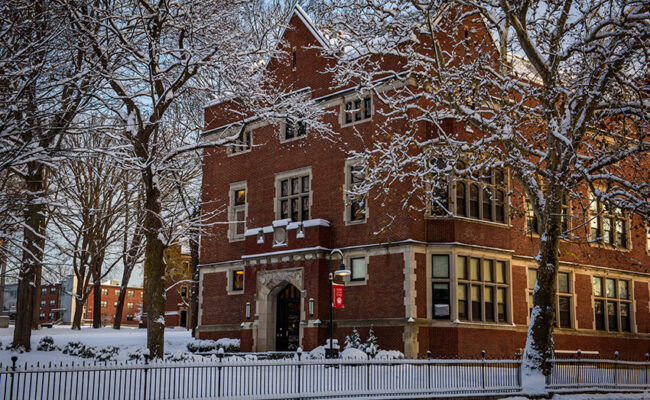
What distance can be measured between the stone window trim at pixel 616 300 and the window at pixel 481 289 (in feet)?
21.6

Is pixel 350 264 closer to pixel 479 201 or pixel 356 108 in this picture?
pixel 479 201

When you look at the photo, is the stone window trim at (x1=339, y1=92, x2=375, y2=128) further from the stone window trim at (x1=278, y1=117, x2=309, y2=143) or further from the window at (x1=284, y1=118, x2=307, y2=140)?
the window at (x1=284, y1=118, x2=307, y2=140)

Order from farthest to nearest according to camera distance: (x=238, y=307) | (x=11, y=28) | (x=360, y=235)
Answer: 1. (x=238, y=307)
2. (x=360, y=235)
3. (x=11, y=28)

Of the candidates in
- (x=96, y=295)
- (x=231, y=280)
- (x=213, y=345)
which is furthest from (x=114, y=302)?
(x=213, y=345)

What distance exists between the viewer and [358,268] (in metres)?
27.4

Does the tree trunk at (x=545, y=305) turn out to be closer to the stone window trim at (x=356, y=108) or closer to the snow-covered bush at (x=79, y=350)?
the stone window trim at (x=356, y=108)

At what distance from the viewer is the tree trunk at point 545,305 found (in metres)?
19.2

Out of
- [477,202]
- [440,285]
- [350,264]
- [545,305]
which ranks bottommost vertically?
[545,305]

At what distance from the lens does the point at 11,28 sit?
35.0 feet

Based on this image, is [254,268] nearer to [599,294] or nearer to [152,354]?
[152,354]

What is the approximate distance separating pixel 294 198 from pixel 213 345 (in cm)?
784

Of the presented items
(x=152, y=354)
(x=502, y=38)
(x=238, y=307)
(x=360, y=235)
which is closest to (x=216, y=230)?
(x=238, y=307)

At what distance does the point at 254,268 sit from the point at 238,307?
305 cm

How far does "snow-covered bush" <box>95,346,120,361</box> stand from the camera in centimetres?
2586
